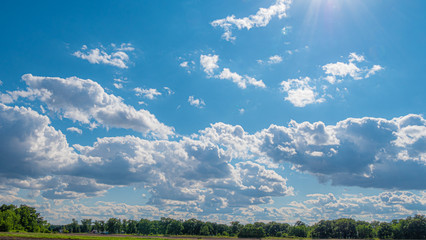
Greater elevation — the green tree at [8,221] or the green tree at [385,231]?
the green tree at [8,221]

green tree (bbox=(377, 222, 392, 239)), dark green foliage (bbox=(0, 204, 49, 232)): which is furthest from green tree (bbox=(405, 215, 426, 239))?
dark green foliage (bbox=(0, 204, 49, 232))

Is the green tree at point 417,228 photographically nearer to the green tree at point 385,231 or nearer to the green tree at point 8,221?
the green tree at point 385,231

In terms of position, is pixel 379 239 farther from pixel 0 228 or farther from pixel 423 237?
pixel 0 228

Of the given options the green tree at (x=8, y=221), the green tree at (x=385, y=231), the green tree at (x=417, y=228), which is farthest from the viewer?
the green tree at (x=385, y=231)

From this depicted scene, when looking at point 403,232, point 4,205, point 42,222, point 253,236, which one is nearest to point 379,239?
point 403,232

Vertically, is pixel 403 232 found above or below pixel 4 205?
below

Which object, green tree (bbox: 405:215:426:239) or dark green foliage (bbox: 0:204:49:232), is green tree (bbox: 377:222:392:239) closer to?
green tree (bbox: 405:215:426:239)

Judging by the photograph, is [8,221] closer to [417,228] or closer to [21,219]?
[21,219]

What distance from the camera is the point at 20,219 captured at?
179 metres

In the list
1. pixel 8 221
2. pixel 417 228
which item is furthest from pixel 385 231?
pixel 8 221

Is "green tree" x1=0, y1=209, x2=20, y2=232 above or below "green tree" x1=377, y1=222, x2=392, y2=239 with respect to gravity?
above

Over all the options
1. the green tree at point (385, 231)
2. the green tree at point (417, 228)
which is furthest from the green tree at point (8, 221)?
the green tree at point (417, 228)

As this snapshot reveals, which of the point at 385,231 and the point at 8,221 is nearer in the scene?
the point at 8,221

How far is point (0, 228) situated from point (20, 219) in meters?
24.2
